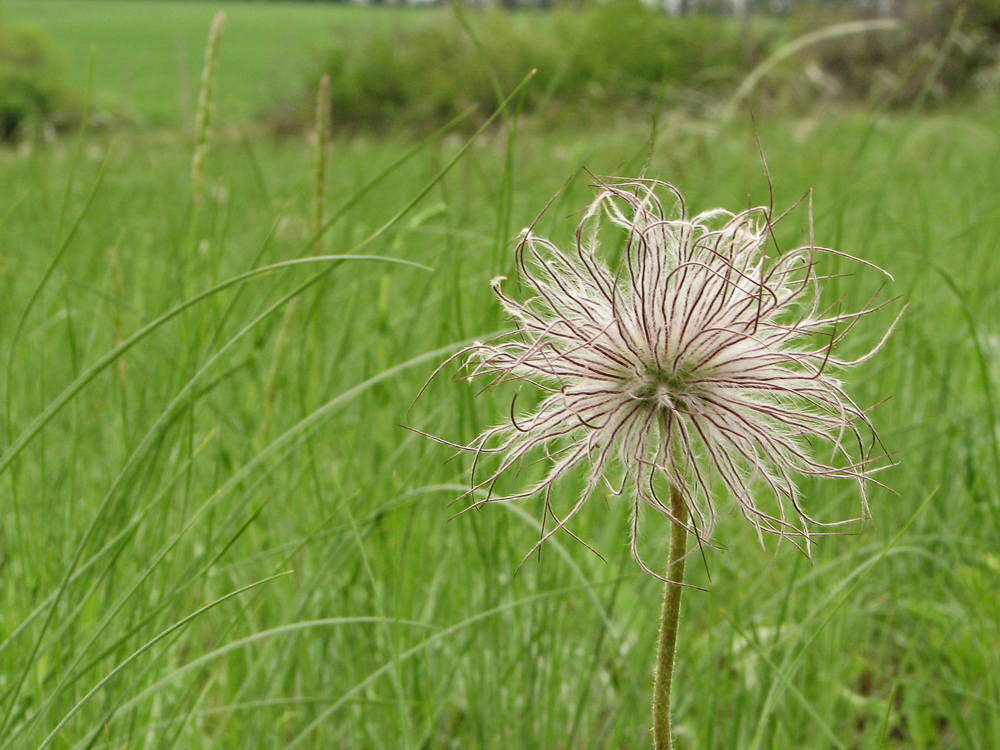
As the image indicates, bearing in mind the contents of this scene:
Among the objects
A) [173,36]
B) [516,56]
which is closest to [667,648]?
[516,56]

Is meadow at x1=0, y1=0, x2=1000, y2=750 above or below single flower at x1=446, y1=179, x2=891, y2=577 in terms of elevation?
below

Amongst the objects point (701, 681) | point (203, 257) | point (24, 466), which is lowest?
point (701, 681)

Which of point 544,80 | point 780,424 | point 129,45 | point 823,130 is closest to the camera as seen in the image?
point 780,424

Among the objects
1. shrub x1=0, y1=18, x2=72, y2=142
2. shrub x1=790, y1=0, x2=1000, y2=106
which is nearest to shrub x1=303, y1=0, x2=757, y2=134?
shrub x1=790, y1=0, x2=1000, y2=106

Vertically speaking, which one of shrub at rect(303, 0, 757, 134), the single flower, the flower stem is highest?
shrub at rect(303, 0, 757, 134)

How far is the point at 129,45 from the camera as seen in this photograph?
4453cm

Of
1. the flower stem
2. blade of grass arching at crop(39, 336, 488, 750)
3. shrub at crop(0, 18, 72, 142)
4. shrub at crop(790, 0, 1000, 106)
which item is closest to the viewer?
the flower stem

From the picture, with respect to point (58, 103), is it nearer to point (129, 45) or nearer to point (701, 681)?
point (129, 45)

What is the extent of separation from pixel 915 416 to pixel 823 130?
256 inches

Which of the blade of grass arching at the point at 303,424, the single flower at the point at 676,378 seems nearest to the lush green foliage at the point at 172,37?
the blade of grass arching at the point at 303,424

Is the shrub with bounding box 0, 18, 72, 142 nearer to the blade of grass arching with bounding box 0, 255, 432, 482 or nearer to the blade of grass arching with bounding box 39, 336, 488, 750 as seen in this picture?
the blade of grass arching with bounding box 39, 336, 488, 750

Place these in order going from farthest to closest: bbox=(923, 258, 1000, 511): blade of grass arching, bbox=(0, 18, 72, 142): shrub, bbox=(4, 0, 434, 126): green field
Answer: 1. bbox=(4, 0, 434, 126): green field
2. bbox=(0, 18, 72, 142): shrub
3. bbox=(923, 258, 1000, 511): blade of grass arching

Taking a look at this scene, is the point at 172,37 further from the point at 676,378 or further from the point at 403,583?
the point at 676,378

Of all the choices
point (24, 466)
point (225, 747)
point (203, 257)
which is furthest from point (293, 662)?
point (203, 257)
